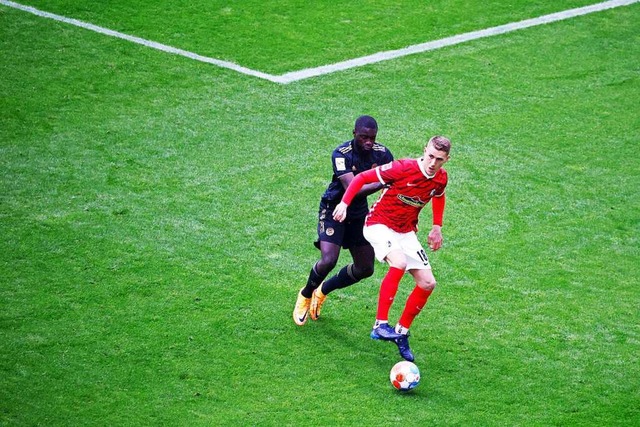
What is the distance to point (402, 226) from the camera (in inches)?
348

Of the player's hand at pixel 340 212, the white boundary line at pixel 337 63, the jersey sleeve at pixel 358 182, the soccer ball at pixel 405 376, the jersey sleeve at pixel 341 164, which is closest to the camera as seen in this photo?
the soccer ball at pixel 405 376

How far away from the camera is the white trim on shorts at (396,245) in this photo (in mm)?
8773

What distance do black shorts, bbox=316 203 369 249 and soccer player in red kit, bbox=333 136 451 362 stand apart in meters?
0.38

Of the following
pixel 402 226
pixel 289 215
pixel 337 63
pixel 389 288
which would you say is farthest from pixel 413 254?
pixel 337 63

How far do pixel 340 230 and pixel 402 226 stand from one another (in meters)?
0.68

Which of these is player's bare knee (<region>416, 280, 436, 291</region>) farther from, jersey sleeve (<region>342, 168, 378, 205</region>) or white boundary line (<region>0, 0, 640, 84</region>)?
white boundary line (<region>0, 0, 640, 84</region>)

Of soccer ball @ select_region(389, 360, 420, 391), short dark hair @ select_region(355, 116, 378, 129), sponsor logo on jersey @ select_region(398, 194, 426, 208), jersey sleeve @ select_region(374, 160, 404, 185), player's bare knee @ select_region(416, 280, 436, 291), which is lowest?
soccer ball @ select_region(389, 360, 420, 391)

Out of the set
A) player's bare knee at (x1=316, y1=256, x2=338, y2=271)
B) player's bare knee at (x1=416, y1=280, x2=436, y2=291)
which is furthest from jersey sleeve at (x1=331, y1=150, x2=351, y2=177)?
player's bare knee at (x1=416, y1=280, x2=436, y2=291)

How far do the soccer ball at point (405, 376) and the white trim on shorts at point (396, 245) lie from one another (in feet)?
3.14

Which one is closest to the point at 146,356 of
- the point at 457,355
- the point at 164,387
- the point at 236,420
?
the point at 164,387

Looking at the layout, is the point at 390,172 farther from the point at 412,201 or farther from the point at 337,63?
the point at 337,63

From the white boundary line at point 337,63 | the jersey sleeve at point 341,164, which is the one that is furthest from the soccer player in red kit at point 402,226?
the white boundary line at point 337,63

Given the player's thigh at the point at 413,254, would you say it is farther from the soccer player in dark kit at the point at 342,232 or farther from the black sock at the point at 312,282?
the black sock at the point at 312,282

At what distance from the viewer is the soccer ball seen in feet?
27.2
